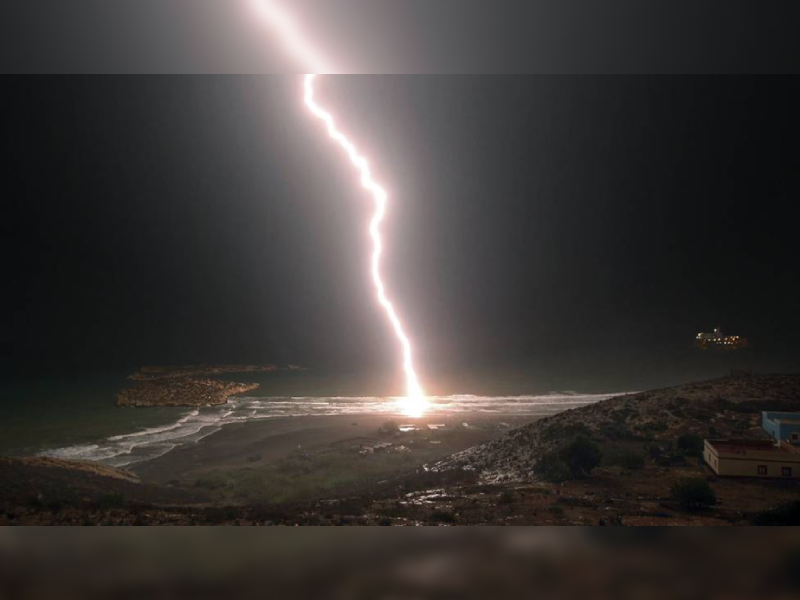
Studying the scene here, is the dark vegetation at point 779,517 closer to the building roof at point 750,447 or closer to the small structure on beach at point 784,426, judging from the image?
the building roof at point 750,447

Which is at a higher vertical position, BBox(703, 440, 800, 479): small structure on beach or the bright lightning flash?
the bright lightning flash

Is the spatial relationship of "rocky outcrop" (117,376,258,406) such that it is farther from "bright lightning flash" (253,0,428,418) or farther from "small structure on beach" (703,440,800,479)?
"small structure on beach" (703,440,800,479)

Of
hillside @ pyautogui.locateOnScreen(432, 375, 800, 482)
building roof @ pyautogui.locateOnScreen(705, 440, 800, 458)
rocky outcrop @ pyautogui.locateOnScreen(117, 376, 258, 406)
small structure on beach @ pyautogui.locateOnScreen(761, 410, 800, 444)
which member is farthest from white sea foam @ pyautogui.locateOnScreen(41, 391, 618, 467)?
small structure on beach @ pyautogui.locateOnScreen(761, 410, 800, 444)

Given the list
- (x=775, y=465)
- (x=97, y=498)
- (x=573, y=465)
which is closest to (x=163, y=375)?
(x=97, y=498)

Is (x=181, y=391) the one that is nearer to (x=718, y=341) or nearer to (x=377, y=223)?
(x=377, y=223)

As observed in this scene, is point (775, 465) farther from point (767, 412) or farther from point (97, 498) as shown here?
point (97, 498)
